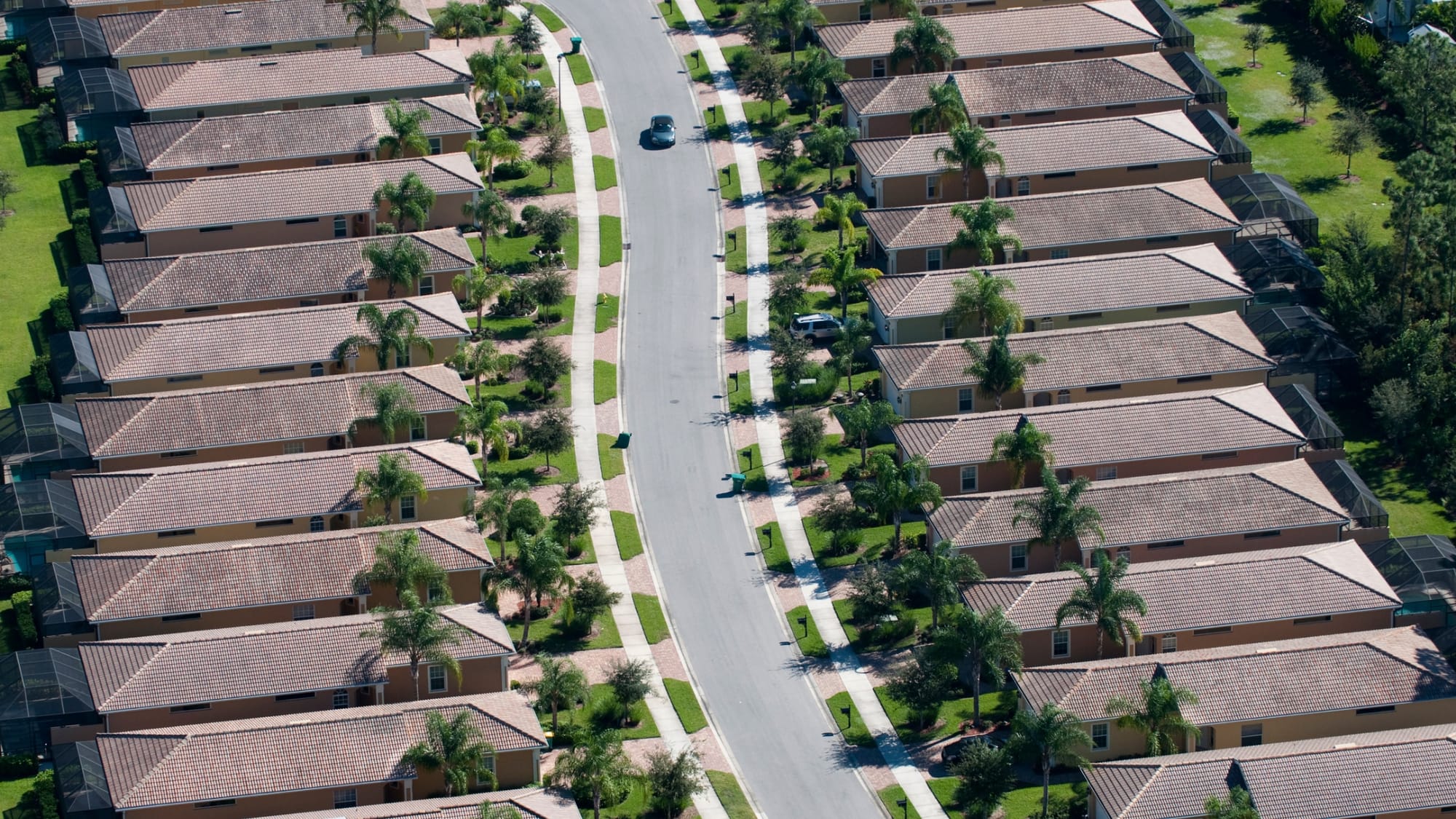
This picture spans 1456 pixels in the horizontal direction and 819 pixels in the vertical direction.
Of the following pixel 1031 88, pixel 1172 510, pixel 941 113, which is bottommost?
pixel 1172 510

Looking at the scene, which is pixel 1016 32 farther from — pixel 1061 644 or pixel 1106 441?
pixel 1061 644

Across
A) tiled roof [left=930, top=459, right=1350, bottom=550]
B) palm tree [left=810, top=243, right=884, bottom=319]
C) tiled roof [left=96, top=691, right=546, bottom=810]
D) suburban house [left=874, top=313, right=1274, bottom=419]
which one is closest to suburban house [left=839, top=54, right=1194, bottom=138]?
palm tree [left=810, top=243, right=884, bottom=319]

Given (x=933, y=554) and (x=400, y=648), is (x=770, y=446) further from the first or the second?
(x=400, y=648)

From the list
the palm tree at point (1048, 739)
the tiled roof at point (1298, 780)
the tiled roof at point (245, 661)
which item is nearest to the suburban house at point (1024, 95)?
the tiled roof at point (245, 661)

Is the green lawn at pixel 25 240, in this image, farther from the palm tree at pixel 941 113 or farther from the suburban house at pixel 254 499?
the palm tree at pixel 941 113

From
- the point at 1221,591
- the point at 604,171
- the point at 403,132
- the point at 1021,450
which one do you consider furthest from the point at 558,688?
the point at 604,171

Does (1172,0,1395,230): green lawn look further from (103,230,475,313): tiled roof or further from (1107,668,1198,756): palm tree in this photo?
(103,230,475,313): tiled roof

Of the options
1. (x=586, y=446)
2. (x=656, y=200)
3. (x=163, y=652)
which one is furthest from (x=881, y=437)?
(x=163, y=652)
